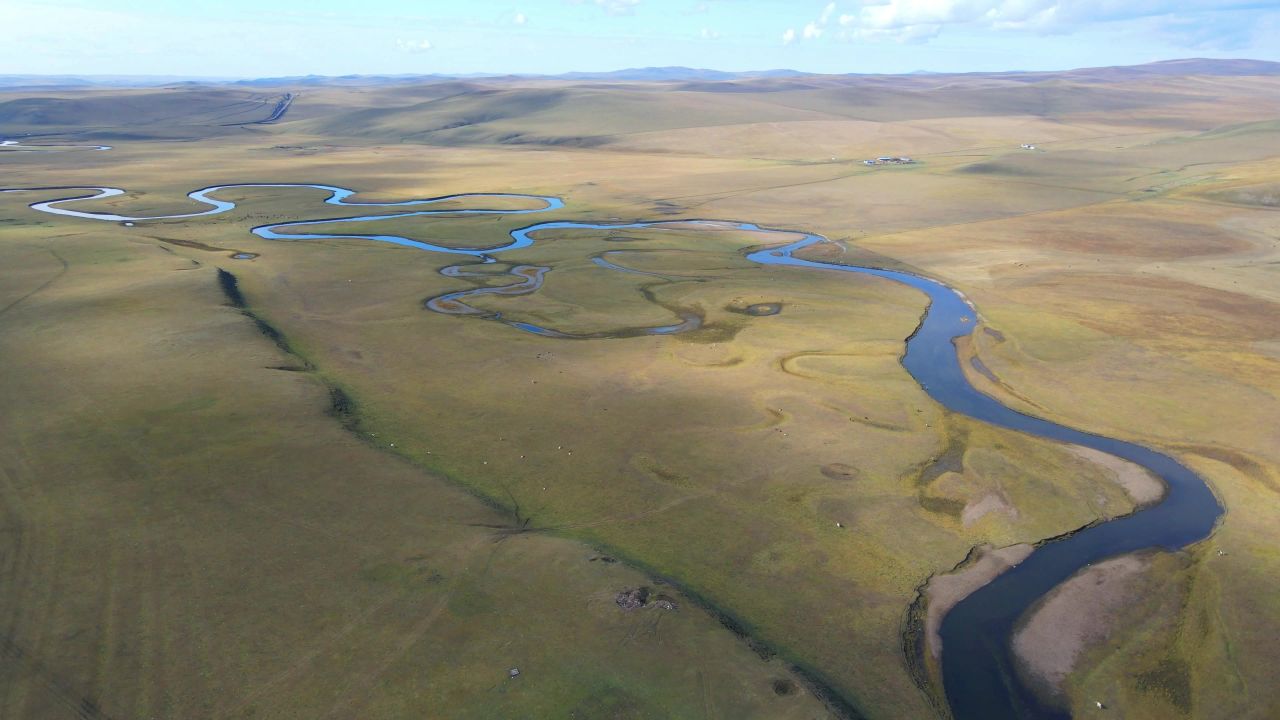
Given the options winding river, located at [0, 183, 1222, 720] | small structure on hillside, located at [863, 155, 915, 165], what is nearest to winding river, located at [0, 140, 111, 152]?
winding river, located at [0, 183, 1222, 720]

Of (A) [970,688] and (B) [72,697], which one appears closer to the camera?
(B) [72,697]

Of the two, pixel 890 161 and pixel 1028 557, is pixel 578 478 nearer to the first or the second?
pixel 1028 557

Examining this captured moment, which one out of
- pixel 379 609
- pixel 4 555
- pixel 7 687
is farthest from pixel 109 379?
pixel 379 609

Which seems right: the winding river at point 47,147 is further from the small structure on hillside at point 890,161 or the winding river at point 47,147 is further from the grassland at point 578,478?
the small structure on hillside at point 890,161

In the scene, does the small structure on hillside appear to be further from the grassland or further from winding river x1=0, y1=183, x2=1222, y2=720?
winding river x1=0, y1=183, x2=1222, y2=720

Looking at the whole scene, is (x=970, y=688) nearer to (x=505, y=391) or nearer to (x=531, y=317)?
(x=505, y=391)

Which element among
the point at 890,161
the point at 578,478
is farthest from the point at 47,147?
the point at 578,478

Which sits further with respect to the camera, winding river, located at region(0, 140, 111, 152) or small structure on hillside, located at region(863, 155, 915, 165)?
winding river, located at region(0, 140, 111, 152)

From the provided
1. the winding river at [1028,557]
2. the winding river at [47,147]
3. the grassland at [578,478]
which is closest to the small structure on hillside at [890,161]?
the grassland at [578,478]

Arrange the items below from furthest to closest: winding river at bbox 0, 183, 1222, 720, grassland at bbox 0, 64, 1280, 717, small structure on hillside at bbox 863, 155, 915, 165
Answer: small structure on hillside at bbox 863, 155, 915, 165
winding river at bbox 0, 183, 1222, 720
grassland at bbox 0, 64, 1280, 717
